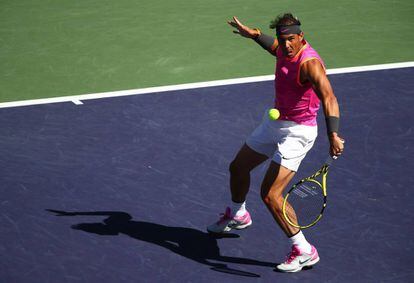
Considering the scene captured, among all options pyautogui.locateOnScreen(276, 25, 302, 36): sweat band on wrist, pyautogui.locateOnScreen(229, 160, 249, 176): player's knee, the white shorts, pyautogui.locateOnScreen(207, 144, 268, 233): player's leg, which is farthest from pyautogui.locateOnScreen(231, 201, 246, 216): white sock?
pyautogui.locateOnScreen(276, 25, 302, 36): sweat band on wrist

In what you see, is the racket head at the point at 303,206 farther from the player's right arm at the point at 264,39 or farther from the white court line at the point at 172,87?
the white court line at the point at 172,87

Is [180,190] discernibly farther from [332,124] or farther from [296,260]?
[332,124]

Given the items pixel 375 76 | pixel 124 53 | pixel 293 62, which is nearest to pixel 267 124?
pixel 293 62

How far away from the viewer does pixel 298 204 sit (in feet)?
26.5

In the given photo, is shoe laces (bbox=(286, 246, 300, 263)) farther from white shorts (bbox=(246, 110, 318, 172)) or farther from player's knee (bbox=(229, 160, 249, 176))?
player's knee (bbox=(229, 160, 249, 176))

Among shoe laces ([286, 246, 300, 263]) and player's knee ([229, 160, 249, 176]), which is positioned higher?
player's knee ([229, 160, 249, 176])

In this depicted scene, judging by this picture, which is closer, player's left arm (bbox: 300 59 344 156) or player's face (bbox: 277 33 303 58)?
player's left arm (bbox: 300 59 344 156)

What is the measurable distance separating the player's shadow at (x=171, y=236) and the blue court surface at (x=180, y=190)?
2cm

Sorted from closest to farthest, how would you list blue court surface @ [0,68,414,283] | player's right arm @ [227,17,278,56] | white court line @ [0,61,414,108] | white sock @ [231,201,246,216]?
blue court surface @ [0,68,414,283] < player's right arm @ [227,17,278,56] < white sock @ [231,201,246,216] < white court line @ [0,61,414,108]

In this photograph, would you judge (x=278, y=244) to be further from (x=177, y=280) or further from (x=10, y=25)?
(x=10, y=25)

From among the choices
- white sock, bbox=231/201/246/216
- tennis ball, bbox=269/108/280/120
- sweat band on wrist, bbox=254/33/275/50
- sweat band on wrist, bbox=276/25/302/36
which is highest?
→ sweat band on wrist, bbox=276/25/302/36

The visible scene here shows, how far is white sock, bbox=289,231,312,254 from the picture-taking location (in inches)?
320

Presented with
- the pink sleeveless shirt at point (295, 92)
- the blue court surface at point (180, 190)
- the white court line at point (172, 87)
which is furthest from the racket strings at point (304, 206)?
the white court line at point (172, 87)

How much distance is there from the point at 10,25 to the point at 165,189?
7.28 meters
